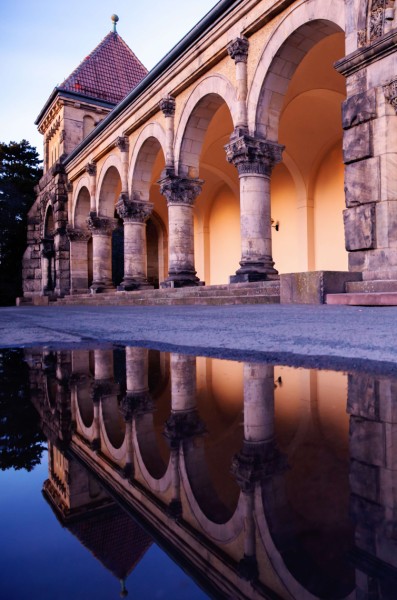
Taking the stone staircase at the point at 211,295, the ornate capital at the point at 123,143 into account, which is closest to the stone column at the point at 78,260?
the ornate capital at the point at 123,143

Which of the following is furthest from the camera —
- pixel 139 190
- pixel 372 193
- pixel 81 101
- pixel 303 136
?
pixel 81 101

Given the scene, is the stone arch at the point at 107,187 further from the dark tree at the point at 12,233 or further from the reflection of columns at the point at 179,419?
the reflection of columns at the point at 179,419

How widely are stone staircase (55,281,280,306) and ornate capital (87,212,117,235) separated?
4407 millimetres

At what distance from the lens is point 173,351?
6.08 ft

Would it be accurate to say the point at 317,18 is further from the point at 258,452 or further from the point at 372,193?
the point at 258,452

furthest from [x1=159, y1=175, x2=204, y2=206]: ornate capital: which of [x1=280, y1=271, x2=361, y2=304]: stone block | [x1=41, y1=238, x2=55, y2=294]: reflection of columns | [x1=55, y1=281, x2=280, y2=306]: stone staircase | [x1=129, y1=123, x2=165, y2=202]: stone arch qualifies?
[x1=41, y1=238, x2=55, y2=294]: reflection of columns

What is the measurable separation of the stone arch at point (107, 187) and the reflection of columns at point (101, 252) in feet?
1.12

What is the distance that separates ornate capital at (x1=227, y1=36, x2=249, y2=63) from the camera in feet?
27.2

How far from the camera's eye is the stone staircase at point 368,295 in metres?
4.62

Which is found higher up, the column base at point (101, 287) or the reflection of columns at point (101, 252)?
the reflection of columns at point (101, 252)

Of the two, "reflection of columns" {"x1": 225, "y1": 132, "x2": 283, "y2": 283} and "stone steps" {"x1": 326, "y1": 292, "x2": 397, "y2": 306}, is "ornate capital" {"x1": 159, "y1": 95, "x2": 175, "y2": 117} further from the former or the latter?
"stone steps" {"x1": 326, "y1": 292, "x2": 397, "y2": 306}

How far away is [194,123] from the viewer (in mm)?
10438

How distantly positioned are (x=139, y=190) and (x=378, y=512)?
1352 cm

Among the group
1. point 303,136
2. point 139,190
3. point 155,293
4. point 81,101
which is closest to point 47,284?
point 81,101
